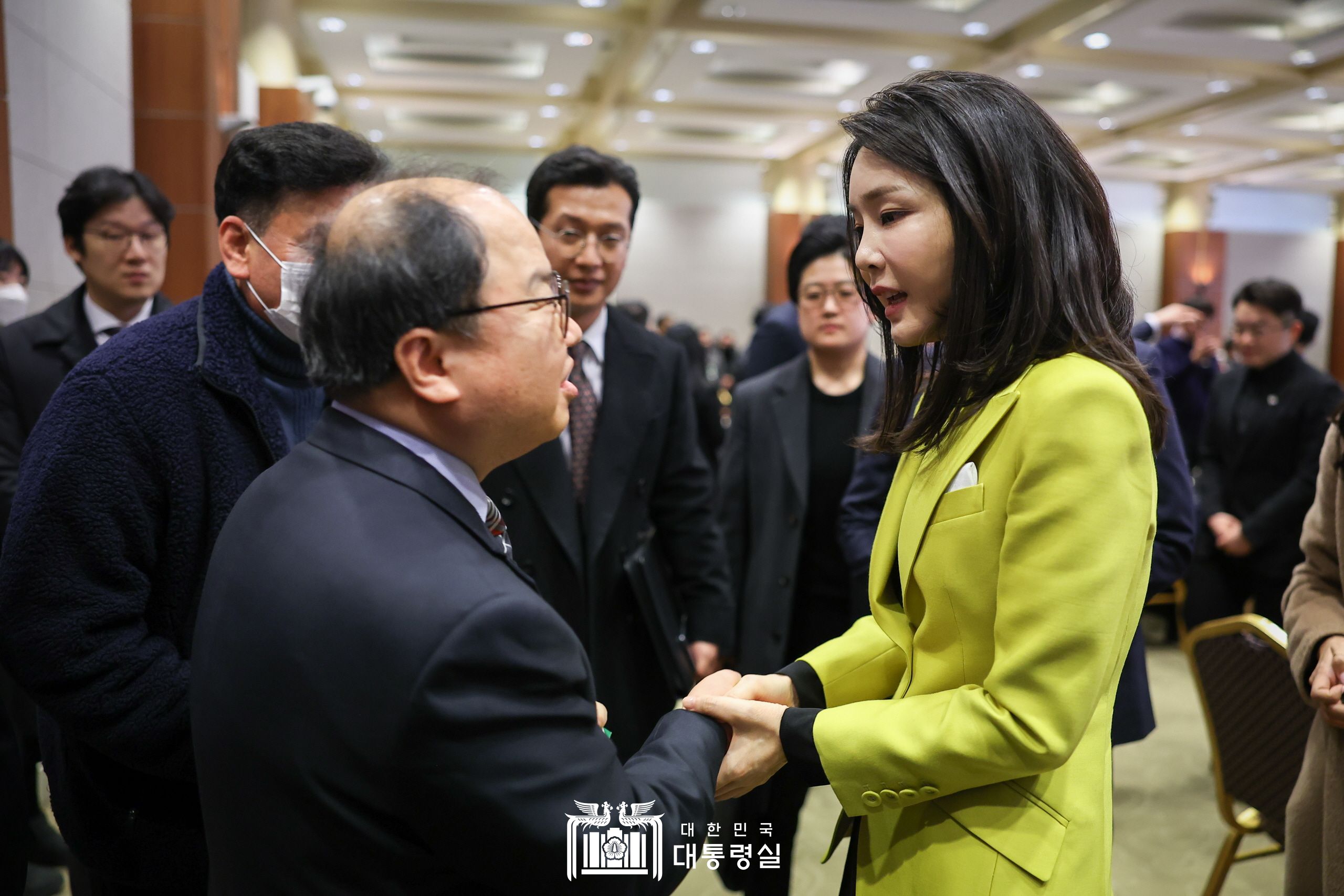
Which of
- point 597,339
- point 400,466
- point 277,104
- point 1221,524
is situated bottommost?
point 1221,524

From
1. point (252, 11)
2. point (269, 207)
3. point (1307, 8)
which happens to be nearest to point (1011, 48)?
point (1307, 8)

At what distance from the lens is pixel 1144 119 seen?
13.1m

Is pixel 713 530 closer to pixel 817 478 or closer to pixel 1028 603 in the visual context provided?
pixel 817 478

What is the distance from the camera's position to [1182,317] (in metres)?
5.00

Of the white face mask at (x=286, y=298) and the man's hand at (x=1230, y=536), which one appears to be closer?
the white face mask at (x=286, y=298)

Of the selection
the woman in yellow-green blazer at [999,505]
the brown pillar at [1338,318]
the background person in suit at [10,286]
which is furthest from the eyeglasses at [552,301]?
the brown pillar at [1338,318]

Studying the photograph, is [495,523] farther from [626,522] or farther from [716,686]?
[626,522]

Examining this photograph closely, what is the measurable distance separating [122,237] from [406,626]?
8.69 ft

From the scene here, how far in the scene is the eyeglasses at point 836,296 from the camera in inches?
106

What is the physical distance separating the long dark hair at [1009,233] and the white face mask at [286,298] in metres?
0.82

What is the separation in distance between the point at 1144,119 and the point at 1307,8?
153 inches

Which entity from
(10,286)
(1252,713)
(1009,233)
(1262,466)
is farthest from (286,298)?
(1262,466)

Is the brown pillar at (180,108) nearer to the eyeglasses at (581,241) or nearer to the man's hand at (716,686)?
the eyeglasses at (581,241)

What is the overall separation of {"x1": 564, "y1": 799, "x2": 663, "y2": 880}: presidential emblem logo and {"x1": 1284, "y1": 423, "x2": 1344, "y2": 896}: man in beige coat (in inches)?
49.7
